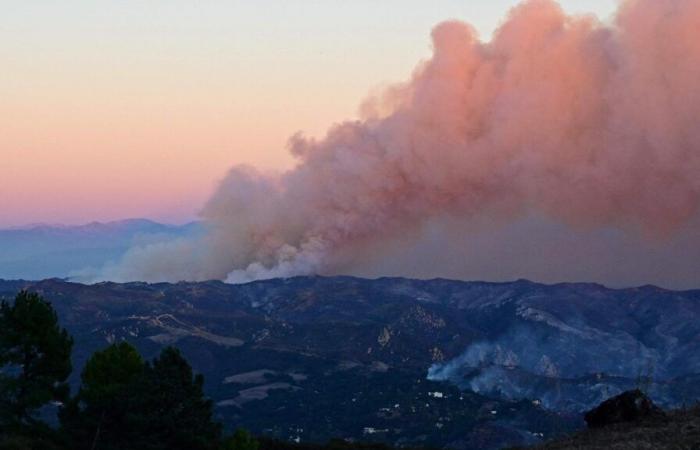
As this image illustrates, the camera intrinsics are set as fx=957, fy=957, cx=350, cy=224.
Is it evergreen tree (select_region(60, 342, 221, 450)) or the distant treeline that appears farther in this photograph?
evergreen tree (select_region(60, 342, 221, 450))

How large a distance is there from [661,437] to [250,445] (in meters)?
48.9

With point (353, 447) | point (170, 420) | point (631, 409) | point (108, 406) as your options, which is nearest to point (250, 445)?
Answer: point (170, 420)

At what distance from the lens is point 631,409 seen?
6650 centimetres

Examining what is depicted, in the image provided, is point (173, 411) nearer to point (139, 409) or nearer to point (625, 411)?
point (139, 409)

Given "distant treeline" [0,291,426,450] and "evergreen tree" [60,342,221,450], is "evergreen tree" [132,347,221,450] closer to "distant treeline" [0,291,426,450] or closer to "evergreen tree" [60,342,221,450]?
"evergreen tree" [60,342,221,450]

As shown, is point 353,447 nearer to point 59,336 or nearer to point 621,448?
point 59,336

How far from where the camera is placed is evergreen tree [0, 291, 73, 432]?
102750mm

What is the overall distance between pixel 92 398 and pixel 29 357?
27.0 ft

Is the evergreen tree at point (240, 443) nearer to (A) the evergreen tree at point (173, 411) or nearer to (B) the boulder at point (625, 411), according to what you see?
(A) the evergreen tree at point (173, 411)

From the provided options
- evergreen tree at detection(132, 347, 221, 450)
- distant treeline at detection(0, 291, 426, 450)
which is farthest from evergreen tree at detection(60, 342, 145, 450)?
evergreen tree at detection(132, 347, 221, 450)

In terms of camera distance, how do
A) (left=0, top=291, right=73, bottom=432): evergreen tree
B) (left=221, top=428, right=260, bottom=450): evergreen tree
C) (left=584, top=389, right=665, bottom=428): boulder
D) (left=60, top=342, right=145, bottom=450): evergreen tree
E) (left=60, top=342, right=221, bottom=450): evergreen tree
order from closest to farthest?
(left=584, top=389, right=665, bottom=428): boulder
(left=221, top=428, right=260, bottom=450): evergreen tree
(left=0, top=291, right=73, bottom=432): evergreen tree
(left=60, top=342, right=221, bottom=450): evergreen tree
(left=60, top=342, right=145, bottom=450): evergreen tree

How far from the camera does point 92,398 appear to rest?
10650cm

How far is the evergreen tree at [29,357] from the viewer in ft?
337

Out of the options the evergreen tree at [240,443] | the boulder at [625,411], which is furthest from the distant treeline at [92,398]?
the boulder at [625,411]
